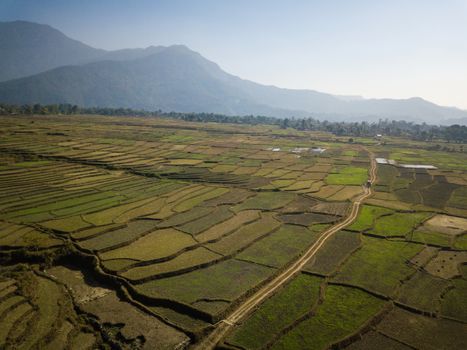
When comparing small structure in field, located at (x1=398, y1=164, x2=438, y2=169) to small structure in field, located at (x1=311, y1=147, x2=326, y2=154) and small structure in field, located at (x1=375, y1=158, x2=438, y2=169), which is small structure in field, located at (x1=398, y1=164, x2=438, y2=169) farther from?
small structure in field, located at (x1=311, y1=147, x2=326, y2=154)

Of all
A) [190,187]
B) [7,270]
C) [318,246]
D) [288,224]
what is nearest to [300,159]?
[190,187]

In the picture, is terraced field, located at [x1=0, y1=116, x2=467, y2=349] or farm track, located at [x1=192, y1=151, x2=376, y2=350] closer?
farm track, located at [x1=192, y1=151, x2=376, y2=350]

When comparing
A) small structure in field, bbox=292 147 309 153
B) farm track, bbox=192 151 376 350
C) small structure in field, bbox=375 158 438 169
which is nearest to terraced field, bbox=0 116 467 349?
farm track, bbox=192 151 376 350

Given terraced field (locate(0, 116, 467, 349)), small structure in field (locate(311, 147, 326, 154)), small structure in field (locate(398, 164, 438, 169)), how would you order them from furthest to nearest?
Answer: small structure in field (locate(311, 147, 326, 154)) → small structure in field (locate(398, 164, 438, 169)) → terraced field (locate(0, 116, 467, 349))

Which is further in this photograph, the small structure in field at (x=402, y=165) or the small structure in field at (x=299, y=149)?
the small structure in field at (x=299, y=149)

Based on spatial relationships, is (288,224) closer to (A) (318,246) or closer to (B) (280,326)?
(A) (318,246)

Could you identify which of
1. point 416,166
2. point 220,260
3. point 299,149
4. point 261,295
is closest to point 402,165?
point 416,166

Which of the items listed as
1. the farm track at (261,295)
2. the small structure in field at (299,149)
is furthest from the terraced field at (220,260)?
the small structure in field at (299,149)

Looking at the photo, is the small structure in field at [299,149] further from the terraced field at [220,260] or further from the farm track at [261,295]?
the farm track at [261,295]

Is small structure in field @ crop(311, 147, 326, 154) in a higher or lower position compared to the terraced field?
higher
